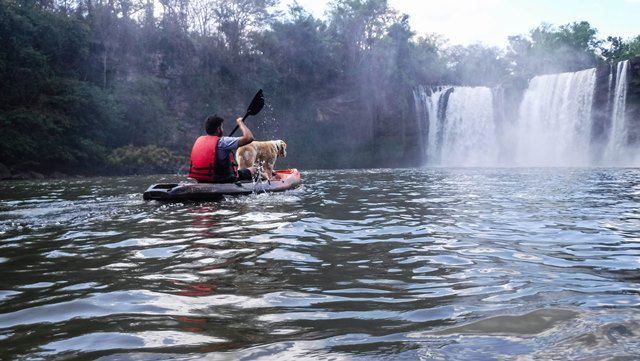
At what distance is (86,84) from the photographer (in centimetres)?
2814

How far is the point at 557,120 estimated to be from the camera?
31234 millimetres

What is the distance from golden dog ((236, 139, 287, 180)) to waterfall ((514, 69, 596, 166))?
80.5 ft

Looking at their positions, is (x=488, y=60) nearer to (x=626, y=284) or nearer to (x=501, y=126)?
(x=501, y=126)

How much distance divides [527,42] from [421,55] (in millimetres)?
22314

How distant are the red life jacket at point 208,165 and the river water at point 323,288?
106 inches

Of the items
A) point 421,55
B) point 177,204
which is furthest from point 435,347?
point 421,55

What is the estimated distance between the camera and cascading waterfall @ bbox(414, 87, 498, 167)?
34.6 metres

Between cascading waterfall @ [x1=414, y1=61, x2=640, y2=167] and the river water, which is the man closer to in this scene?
the river water

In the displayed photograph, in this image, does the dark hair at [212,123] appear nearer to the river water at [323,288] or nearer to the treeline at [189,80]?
the river water at [323,288]

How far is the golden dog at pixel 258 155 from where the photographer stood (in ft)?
35.6

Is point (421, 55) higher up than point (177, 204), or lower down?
higher up

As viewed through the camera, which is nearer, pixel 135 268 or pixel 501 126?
pixel 135 268

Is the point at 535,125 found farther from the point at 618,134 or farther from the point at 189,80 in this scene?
the point at 189,80

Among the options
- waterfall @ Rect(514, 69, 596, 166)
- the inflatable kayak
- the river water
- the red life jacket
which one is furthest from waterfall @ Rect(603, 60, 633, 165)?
the red life jacket
